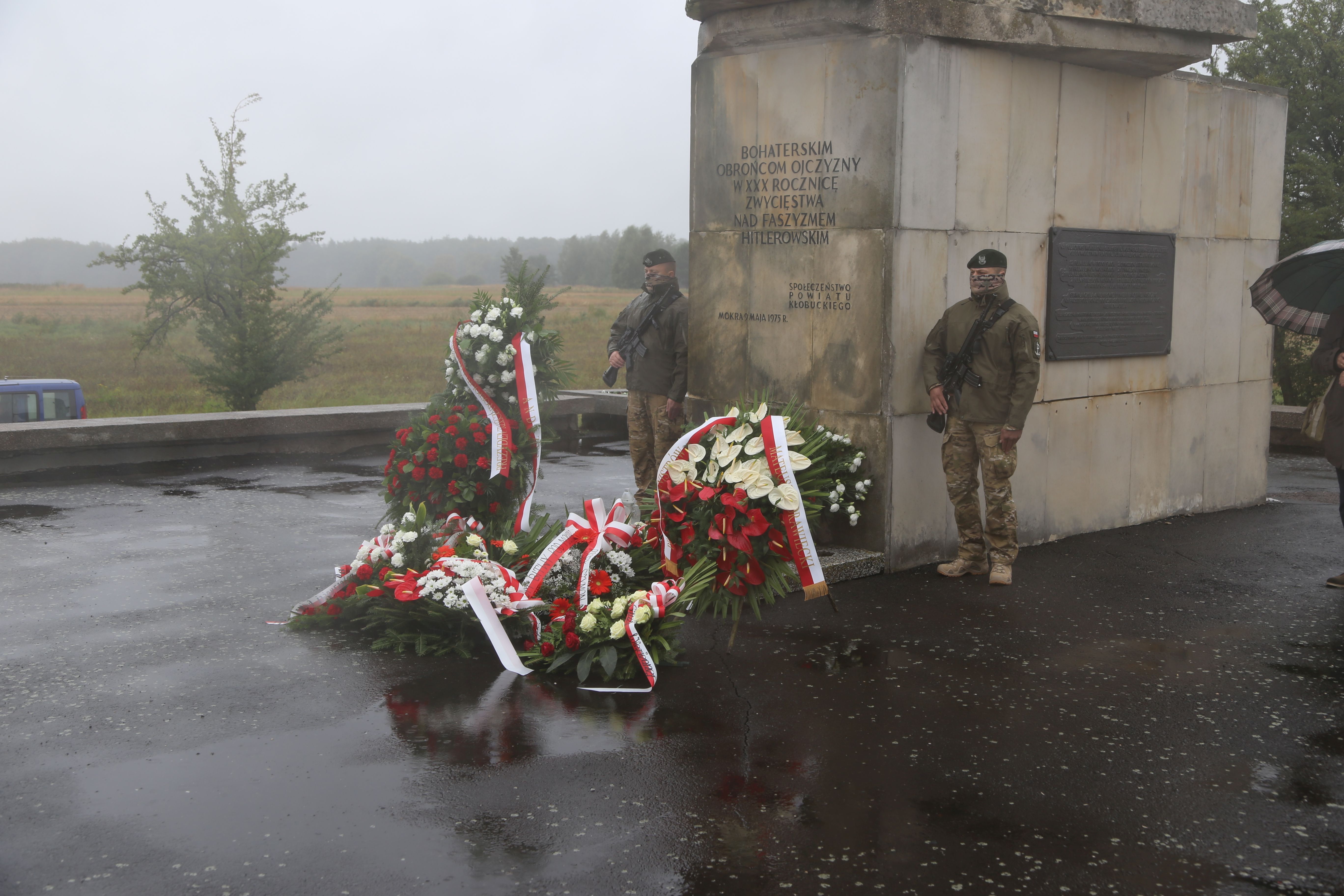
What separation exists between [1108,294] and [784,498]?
405 cm

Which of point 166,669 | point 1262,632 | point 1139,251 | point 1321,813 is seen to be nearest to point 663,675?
point 166,669

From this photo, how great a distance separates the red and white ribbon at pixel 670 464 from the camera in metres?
5.84

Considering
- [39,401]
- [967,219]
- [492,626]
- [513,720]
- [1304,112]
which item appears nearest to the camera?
[513,720]

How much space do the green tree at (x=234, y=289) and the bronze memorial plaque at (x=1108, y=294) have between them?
12293 mm

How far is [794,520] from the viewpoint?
225 inches

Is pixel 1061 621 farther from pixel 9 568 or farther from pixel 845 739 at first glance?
pixel 9 568

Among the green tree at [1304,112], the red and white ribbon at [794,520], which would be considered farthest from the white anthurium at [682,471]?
the green tree at [1304,112]

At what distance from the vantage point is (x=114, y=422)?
1116 cm

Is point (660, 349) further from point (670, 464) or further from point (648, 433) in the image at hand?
point (670, 464)

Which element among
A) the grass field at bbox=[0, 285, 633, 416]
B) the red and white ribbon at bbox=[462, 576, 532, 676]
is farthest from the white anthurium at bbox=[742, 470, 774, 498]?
the grass field at bbox=[0, 285, 633, 416]

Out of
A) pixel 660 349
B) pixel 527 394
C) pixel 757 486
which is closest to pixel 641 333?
pixel 660 349

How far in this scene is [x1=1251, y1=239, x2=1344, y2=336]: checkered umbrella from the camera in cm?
726

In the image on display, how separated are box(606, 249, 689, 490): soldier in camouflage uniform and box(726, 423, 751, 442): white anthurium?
247 centimetres

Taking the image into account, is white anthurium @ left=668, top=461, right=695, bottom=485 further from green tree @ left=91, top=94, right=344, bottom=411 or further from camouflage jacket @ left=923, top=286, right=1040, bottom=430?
green tree @ left=91, top=94, right=344, bottom=411
